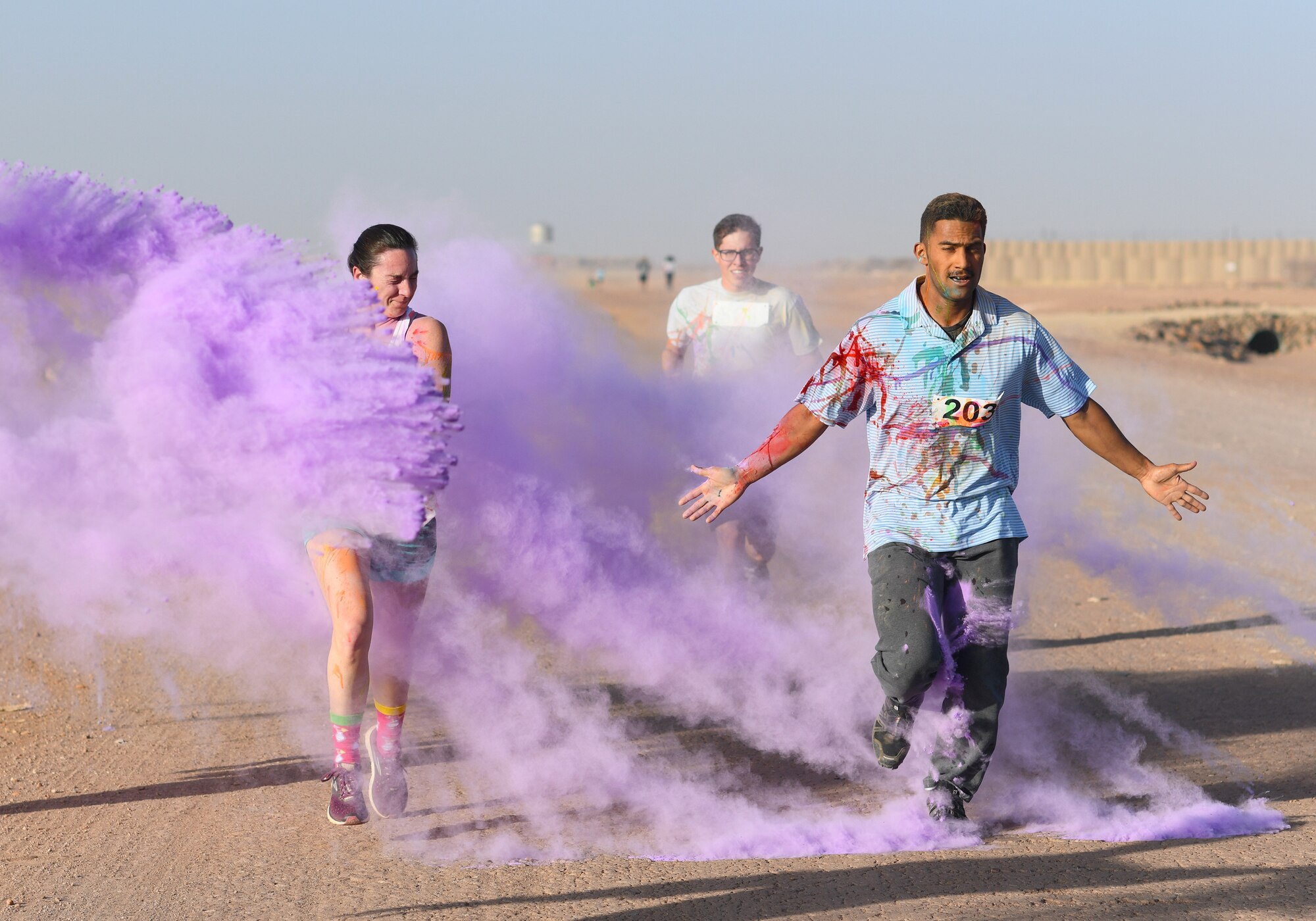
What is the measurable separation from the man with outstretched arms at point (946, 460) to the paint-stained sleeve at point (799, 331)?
202cm

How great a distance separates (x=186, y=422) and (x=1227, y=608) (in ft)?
18.8

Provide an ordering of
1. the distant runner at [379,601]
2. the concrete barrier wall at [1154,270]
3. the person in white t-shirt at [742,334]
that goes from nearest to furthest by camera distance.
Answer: the distant runner at [379,601] → the person in white t-shirt at [742,334] → the concrete barrier wall at [1154,270]

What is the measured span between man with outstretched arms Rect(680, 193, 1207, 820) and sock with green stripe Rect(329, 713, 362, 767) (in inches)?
48.0

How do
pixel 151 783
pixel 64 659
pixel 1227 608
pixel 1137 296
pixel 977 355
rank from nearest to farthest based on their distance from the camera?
pixel 977 355 → pixel 151 783 → pixel 64 659 → pixel 1227 608 → pixel 1137 296

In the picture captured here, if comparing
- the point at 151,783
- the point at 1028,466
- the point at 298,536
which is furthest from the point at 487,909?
the point at 1028,466

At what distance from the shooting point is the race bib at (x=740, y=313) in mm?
6383

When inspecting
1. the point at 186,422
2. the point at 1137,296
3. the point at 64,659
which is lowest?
the point at 1137,296

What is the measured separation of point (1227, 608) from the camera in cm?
770

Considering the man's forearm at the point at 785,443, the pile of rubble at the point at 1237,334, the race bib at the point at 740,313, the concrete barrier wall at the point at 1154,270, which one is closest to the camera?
the man's forearm at the point at 785,443

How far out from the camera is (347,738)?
169 inches

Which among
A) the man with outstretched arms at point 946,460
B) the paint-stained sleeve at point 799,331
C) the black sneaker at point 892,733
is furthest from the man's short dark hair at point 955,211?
the paint-stained sleeve at point 799,331

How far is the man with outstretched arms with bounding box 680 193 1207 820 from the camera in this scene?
4.17m

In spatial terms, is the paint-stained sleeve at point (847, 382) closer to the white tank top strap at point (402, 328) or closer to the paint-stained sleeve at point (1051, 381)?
the paint-stained sleeve at point (1051, 381)

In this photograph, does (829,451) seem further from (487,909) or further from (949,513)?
(487,909)
